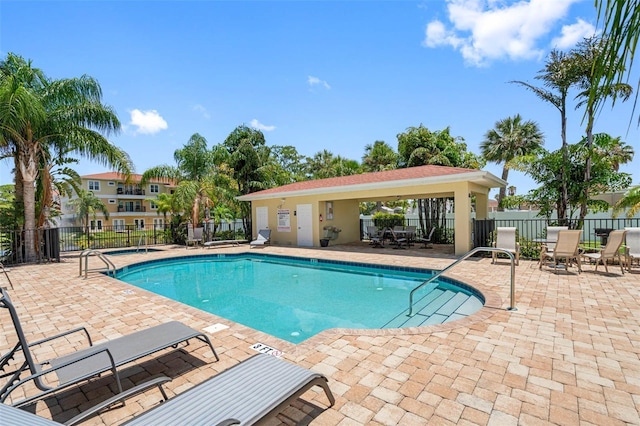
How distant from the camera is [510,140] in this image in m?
27.5

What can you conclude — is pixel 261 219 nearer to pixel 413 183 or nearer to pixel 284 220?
pixel 284 220

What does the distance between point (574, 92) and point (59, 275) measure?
20063 millimetres

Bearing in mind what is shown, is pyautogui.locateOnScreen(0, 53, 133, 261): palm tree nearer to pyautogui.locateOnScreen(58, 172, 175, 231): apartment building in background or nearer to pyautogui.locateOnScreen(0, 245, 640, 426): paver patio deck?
pyautogui.locateOnScreen(0, 245, 640, 426): paver patio deck

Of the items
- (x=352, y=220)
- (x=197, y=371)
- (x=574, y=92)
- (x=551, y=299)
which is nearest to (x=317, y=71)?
(x=352, y=220)

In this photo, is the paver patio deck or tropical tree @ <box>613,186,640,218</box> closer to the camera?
the paver patio deck

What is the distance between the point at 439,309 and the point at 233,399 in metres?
5.72

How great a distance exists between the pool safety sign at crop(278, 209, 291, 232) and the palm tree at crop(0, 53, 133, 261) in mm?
8851

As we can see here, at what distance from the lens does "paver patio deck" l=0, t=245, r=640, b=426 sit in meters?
2.99

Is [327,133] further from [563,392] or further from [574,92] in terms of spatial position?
[563,392]

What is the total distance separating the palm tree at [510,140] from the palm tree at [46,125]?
89.5 feet

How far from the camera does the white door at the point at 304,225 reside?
17.3m

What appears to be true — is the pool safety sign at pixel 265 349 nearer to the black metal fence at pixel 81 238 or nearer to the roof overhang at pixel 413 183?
the roof overhang at pixel 413 183

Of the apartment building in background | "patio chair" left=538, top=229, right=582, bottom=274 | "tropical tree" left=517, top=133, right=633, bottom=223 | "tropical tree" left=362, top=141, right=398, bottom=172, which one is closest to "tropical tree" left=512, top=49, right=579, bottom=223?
"tropical tree" left=517, top=133, right=633, bottom=223

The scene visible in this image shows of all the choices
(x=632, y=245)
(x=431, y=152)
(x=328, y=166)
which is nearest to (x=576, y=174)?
(x=632, y=245)
